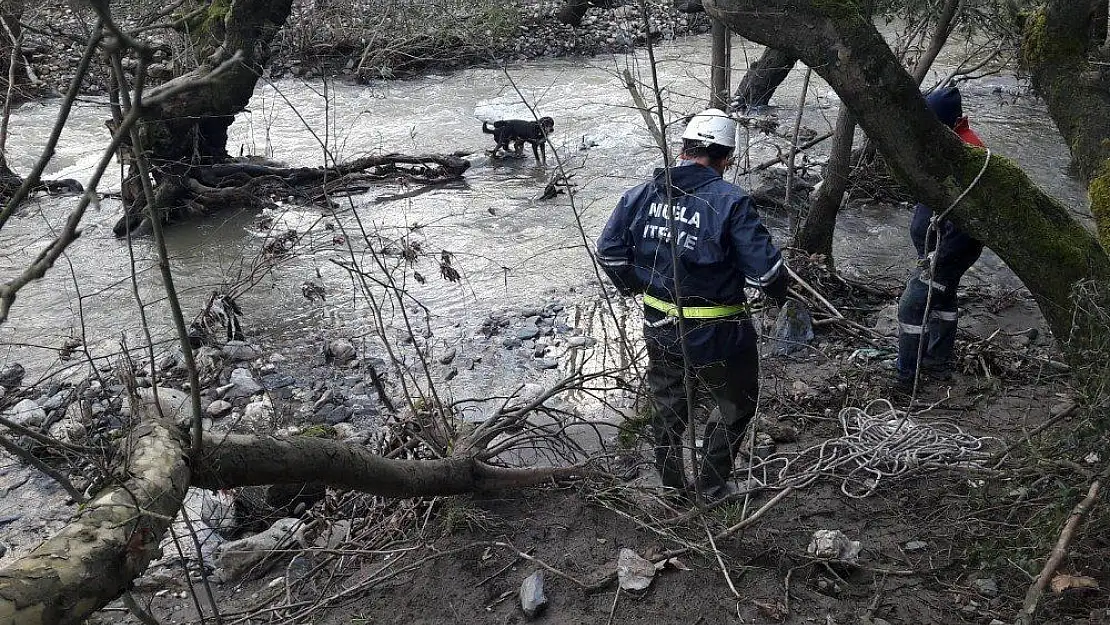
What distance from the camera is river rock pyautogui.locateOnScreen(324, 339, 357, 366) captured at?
5285 mm

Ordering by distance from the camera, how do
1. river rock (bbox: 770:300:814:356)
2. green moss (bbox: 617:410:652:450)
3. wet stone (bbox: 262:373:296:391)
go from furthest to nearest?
1. wet stone (bbox: 262:373:296:391)
2. river rock (bbox: 770:300:814:356)
3. green moss (bbox: 617:410:652:450)

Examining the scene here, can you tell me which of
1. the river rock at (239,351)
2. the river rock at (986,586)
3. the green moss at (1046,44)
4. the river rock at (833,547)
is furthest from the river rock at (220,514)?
the green moss at (1046,44)

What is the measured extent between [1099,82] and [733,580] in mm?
3655

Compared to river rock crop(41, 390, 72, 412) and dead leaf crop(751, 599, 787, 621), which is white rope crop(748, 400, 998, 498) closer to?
dead leaf crop(751, 599, 787, 621)

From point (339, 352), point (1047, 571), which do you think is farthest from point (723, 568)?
point (339, 352)

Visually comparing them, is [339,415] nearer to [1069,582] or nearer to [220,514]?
[220,514]

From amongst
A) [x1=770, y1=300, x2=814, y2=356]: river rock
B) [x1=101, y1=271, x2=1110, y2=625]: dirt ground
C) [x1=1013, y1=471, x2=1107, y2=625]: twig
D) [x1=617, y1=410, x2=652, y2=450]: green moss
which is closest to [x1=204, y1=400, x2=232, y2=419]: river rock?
[x1=101, y1=271, x2=1110, y2=625]: dirt ground

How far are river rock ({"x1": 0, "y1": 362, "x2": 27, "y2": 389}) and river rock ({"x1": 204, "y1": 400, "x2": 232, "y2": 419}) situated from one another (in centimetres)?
125

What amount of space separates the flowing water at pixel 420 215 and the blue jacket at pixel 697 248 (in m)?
0.31

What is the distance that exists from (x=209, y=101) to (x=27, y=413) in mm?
3505

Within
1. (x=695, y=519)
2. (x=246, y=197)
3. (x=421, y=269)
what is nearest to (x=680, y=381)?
(x=695, y=519)

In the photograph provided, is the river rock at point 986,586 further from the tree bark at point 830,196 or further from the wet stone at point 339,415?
the wet stone at point 339,415

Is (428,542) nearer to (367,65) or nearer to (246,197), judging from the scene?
(246,197)

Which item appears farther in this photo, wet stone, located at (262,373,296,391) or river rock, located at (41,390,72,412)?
wet stone, located at (262,373,296,391)
